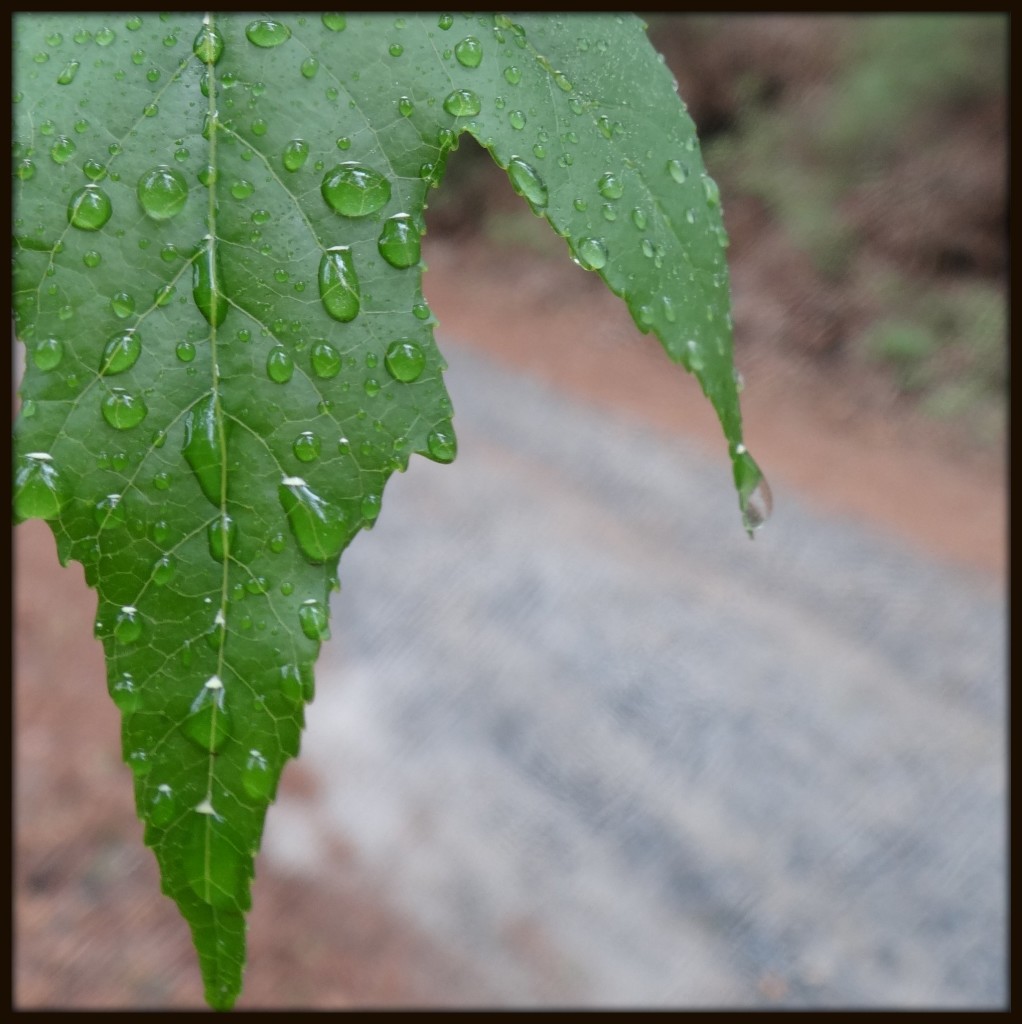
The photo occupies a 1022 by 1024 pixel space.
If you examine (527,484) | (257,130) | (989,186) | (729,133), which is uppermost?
(729,133)

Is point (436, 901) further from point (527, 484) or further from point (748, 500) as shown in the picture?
point (748, 500)

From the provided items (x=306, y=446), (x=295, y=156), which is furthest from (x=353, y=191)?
(x=306, y=446)

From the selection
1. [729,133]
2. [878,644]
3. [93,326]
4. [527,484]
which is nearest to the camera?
[93,326]

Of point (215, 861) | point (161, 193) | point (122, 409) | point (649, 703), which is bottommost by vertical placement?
point (215, 861)

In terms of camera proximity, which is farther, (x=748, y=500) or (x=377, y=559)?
(x=377, y=559)

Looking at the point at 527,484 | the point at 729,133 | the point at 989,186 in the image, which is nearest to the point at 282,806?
the point at 527,484

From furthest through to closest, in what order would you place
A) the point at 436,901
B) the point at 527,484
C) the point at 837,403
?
the point at 837,403 < the point at 527,484 < the point at 436,901

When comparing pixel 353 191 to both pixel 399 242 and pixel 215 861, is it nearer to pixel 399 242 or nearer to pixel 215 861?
pixel 399 242

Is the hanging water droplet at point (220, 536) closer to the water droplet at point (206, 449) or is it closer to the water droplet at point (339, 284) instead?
the water droplet at point (206, 449)
